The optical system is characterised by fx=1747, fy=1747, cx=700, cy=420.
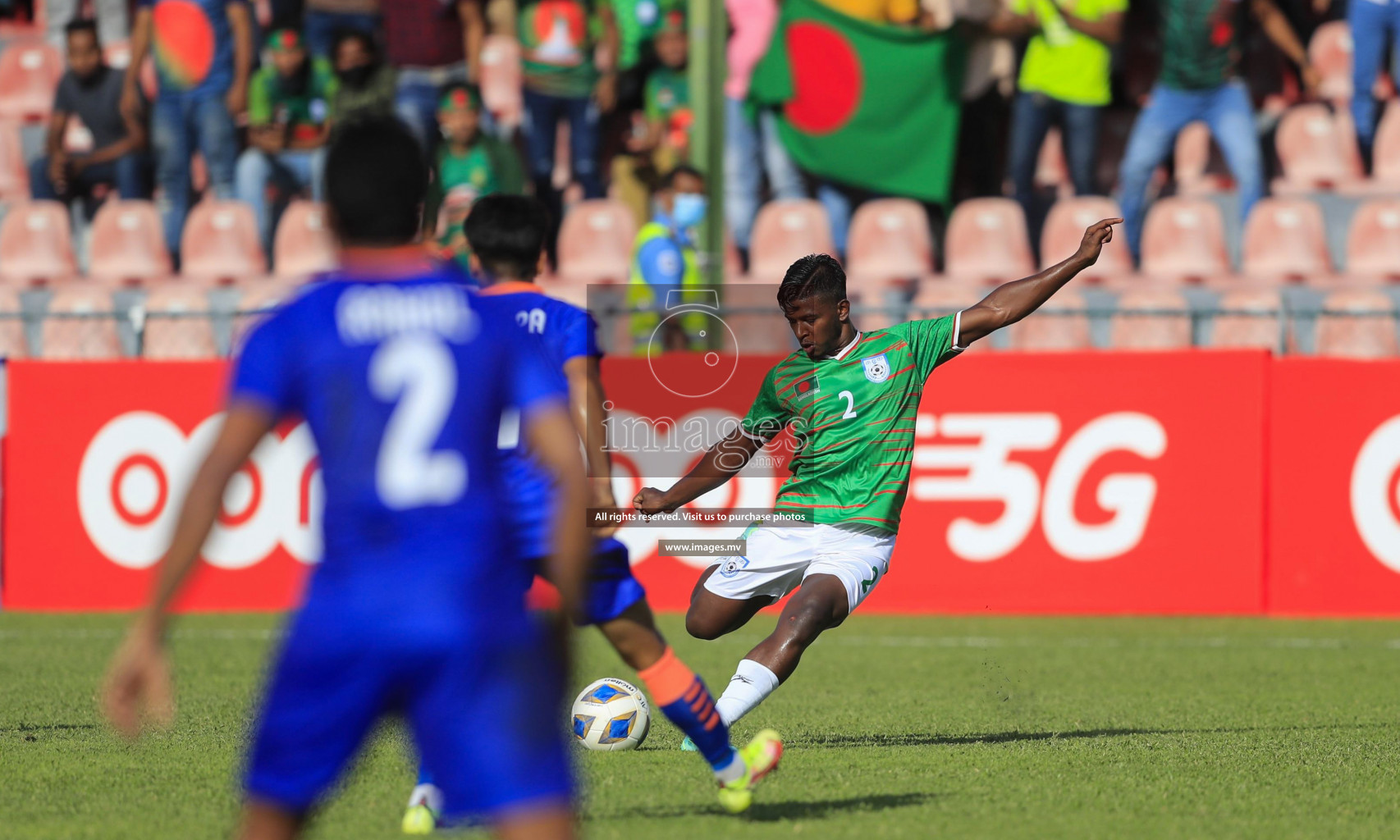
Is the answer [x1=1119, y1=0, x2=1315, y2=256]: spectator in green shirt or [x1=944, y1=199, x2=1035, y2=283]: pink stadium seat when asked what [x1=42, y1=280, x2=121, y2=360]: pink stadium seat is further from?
[x1=1119, y1=0, x2=1315, y2=256]: spectator in green shirt

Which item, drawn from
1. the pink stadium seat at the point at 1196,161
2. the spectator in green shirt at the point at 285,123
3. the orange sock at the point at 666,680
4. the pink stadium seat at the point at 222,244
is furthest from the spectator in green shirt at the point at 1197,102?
the orange sock at the point at 666,680

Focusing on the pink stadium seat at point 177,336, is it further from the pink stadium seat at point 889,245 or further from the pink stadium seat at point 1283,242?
the pink stadium seat at point 1283,242

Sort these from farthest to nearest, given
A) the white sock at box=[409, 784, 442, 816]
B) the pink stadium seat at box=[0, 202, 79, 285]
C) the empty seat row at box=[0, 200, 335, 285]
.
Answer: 1. the pink stadium seat at box=[0, 202, 79, 285]
2. the empty seat row at box=[0, 200, 335, 285]
3. the white sock at box=[409, 784, 442, 816]

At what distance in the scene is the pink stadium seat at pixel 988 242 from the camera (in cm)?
1590

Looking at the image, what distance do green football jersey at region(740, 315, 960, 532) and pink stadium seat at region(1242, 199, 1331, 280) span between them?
9435 mm

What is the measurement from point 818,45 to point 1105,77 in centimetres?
264

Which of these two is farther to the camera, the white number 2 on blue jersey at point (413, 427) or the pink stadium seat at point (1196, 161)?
the pink stadium seat at point (1196, 161)

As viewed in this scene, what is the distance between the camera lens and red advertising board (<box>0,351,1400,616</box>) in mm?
11945

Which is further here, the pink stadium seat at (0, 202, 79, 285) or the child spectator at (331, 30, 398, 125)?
the pink stadium seat at (0, 202, 79, 285)

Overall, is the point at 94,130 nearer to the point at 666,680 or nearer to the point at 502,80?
the point at 502,80

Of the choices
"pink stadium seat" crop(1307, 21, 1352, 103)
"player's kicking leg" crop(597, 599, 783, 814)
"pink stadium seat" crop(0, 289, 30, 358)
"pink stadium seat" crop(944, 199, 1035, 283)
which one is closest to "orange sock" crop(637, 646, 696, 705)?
"player's kicking leg" crop(597, 599, 783, 814)

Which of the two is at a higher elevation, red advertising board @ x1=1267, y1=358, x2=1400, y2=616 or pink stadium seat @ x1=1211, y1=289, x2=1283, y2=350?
pink stadium seat @ x1=1211, y1=289, x2=1283, y2=350

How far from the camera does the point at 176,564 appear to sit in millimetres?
3248

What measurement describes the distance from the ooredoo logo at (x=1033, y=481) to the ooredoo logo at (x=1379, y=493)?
1.31 m
